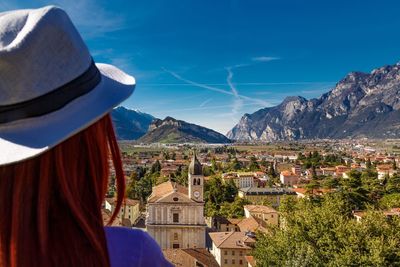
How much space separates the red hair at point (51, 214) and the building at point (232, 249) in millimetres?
23469

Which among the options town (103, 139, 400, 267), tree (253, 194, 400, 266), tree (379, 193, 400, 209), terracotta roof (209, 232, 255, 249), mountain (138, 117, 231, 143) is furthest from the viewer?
mountain (138, 117, 231, 143)

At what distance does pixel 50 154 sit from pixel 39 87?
4.9 inches

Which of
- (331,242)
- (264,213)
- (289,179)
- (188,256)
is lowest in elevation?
(264,213)

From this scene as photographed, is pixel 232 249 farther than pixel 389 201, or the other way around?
pixel 389 201

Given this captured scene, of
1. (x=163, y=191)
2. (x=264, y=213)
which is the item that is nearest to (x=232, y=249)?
(x=163, y=191)

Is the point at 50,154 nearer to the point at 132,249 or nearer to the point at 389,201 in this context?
the point at 132,249

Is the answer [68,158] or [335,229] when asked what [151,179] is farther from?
[68,158]

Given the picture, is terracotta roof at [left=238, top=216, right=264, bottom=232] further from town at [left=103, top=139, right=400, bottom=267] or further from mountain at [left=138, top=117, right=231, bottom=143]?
mountain at [left=138, top=117, right=231, bottom=143]

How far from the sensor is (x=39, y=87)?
0.75 meters

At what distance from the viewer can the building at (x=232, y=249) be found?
23562mm

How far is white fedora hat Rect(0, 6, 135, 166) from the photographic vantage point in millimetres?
726

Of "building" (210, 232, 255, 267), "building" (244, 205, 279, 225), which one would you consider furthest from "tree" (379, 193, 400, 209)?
"building" (210, 232, 255, 267)

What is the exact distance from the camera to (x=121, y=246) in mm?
811

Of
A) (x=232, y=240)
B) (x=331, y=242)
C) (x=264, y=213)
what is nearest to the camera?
(x=331, y=242)
